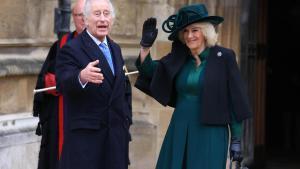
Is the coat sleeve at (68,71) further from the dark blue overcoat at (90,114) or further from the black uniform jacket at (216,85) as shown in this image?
the black uniform jacket at (216,85)

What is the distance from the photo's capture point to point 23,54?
21.2ft

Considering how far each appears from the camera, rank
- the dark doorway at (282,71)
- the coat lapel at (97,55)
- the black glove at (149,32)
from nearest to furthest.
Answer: the coat lapel at (97,55), the black glove at (149,32), the dark doorway at (282,71)

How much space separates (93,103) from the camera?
4184 mm

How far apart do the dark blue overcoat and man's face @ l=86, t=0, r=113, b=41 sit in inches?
2.6

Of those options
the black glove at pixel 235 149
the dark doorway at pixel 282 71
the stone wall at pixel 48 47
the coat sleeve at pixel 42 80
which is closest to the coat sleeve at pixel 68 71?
the coat sleeve at pixel 42 80

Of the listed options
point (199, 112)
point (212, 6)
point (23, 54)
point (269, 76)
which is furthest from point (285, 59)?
point (199, 112)

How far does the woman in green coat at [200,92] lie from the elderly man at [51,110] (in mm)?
553

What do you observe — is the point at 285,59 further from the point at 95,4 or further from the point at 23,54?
the point at 95,4

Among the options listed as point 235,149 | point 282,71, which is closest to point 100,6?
point 235,149

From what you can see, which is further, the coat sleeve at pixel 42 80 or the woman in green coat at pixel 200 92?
the coat sleeve at pixel 42 80

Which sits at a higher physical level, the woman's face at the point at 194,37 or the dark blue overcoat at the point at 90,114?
the woman's face at the point at 194,37

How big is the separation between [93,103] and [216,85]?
88cm

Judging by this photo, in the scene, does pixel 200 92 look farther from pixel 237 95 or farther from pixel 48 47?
pixel 48 47

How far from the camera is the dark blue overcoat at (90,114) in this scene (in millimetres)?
4176
